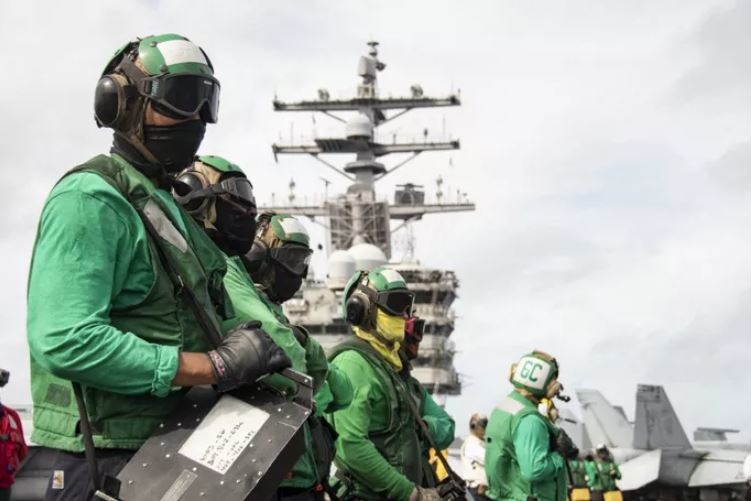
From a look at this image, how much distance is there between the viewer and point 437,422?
7.60 metres

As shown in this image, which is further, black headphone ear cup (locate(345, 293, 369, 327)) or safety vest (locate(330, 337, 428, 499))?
black headphone ear cup (locate(345, 293, 369, 327))

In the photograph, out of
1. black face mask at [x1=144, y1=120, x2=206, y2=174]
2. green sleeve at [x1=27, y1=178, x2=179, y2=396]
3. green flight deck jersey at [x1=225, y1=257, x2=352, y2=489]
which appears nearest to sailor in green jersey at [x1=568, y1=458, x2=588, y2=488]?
green flight deck jersey at [x1=225, y1=257, x2=352, y2=489]

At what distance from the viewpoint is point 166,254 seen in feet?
10.7

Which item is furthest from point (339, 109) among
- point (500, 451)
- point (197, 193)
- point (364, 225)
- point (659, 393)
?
point (197, 193)

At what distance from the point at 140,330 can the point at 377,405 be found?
3804 mm

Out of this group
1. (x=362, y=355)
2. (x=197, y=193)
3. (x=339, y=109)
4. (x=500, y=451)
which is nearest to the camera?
(x=197, y=193)

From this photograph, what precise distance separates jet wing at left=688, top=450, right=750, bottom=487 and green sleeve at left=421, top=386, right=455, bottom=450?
3023 cm

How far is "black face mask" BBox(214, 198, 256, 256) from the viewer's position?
4527 millimetres

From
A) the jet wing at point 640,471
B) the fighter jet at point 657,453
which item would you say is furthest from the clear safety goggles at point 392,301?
the jet wing at point 640,471

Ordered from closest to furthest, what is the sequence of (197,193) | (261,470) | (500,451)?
1. (261,470)
2. (197,193)
3. (500,451)

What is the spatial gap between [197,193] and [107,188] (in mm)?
1435

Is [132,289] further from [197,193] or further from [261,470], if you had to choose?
[197,193]

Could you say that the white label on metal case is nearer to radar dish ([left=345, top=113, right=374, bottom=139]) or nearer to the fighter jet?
the fighter jet

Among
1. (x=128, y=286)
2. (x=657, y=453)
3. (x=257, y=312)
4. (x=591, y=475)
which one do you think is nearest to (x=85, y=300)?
(x=128, y=286)
